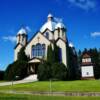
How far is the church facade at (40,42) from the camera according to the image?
56750mm

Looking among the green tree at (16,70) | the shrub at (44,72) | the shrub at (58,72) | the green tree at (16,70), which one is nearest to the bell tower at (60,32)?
the green tree at (16,70)

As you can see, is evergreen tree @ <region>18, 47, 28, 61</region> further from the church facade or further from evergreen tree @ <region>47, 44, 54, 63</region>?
evergreen tree @ <region>47, 44, 54, 63</region>

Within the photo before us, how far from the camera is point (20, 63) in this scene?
53344mm

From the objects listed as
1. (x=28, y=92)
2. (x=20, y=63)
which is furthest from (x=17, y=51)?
(x=28, y=92)

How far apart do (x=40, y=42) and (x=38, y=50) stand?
75.3 inches

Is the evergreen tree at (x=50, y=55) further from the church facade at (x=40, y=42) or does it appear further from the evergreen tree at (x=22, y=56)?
the evergreen tree at (x=22, y=56)

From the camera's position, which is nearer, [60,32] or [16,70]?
[16,70]

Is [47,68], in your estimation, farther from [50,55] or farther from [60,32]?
[60,32]

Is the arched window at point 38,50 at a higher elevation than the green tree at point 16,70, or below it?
higher

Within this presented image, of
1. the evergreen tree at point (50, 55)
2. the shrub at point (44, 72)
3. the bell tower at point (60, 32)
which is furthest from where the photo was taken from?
the bell tower at point (60, 32)

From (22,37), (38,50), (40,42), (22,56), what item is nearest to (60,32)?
(40,42)

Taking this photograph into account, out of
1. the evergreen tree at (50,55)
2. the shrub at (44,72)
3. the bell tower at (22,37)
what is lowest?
the shrub at (44,72)

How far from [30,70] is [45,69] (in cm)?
891

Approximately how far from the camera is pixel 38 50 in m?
58.8
